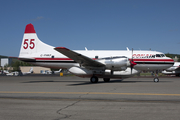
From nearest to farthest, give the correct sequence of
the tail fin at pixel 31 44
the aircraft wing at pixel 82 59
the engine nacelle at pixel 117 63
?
the aircraft wing at pixel 82 59
the engine nacelle at pixel 117 63
the tail fin at pixel 31 44

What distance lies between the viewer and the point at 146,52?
23.4m

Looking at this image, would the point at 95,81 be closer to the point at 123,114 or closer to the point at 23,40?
the point at 23,40

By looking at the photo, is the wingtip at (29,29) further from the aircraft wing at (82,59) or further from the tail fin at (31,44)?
the aircraft wing at (82,59)

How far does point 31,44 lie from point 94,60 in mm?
10110

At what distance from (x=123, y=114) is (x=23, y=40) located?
70.6ft

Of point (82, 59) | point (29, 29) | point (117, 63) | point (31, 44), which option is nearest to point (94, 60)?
point (82, 59)

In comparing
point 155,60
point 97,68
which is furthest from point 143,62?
point 97,68

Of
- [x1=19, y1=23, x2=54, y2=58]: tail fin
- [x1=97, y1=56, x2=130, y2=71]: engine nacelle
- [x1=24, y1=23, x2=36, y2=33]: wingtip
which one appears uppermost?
[x1=24, y1=23, x2=36, y2=33]: wingtip

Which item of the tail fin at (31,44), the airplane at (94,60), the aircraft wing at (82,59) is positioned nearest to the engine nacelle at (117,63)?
the airplane at (94,60)

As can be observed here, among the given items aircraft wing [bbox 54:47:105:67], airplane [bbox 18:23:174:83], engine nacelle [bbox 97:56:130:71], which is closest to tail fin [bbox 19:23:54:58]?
airplane [bbox 18:23:174:83]

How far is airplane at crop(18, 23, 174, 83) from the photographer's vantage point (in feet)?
66.1

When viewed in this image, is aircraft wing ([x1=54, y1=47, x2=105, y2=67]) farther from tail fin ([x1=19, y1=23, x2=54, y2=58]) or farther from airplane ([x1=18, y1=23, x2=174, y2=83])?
tail fin ([x1=19, y1=23, x2=54, y2=58])

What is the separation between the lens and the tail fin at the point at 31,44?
81.8 ft

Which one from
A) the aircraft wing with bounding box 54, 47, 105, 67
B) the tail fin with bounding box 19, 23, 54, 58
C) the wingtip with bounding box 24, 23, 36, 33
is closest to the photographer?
the aircraft wing with bounding box 54, 47, 105, 67
